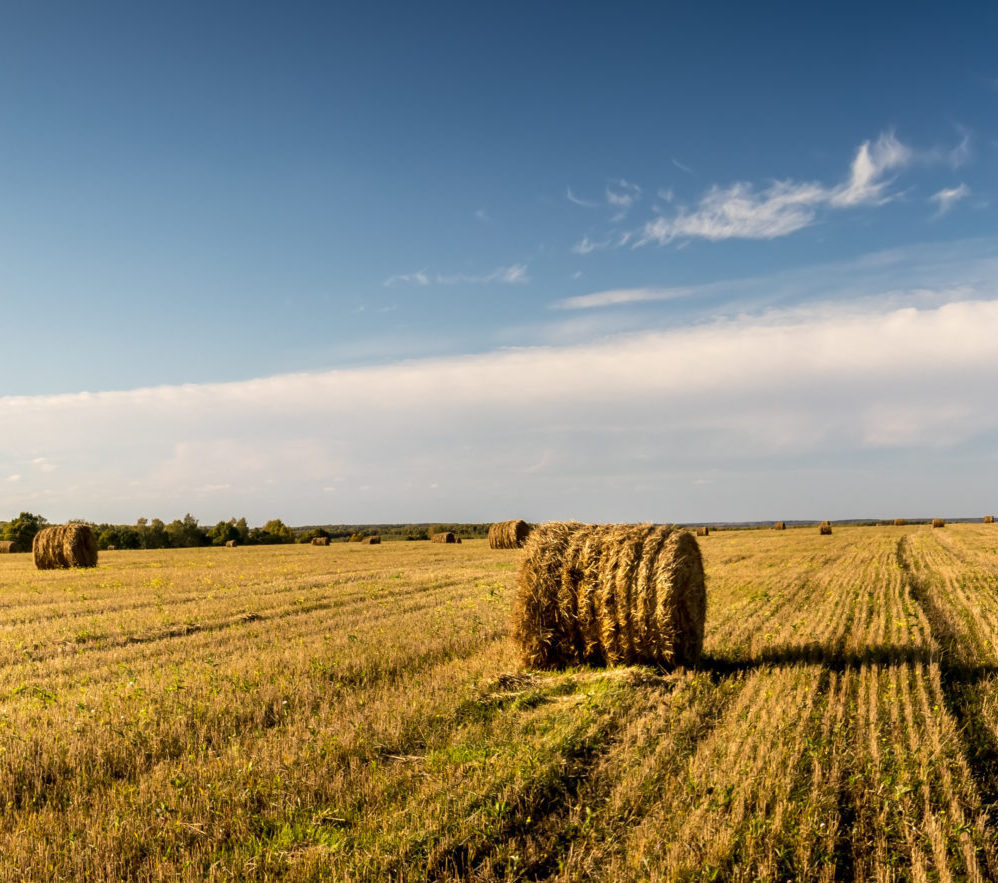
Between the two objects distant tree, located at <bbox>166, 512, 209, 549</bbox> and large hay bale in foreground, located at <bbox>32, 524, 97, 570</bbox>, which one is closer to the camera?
large hay bale in foreground, located at <bbox>32, 524, 97, 570</bbox>

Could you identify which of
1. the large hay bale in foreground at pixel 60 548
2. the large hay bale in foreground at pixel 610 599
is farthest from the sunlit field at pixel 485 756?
the large hay bale in foreground at pixel 60 548

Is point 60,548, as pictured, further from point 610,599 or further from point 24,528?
point 24,528

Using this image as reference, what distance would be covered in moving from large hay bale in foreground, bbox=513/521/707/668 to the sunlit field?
47 cm

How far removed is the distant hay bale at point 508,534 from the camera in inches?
1457

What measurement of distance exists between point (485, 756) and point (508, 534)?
31671 mm

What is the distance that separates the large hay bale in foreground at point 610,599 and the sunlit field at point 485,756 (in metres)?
0.47

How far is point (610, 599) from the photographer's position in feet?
30.9

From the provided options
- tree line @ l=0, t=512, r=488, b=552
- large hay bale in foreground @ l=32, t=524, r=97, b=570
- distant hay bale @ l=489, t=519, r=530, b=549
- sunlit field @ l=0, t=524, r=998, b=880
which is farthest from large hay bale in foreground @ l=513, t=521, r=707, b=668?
tree line @ l=0, t=512, r=488, b=552

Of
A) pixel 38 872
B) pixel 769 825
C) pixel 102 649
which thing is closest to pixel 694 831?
pixel 769 825

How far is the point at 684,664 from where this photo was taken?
9.33 metres

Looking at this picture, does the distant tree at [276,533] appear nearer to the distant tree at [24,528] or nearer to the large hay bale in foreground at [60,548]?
the distant tree at [24,528]

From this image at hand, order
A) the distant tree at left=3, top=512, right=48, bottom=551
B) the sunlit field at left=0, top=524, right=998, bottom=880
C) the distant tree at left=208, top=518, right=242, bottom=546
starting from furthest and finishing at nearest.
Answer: the distant tree at left=208, top=518, right=242, bottom=546 < the distant tree at left=3, top=512, right=48, bottom=551 < the sunlit field at left=0, top=524, right=998, bottom=880

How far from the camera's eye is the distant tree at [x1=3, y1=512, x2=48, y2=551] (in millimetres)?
53213

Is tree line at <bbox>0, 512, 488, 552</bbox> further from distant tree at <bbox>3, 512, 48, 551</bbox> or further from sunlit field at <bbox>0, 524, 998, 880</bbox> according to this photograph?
sunlit field at <bbox>0, 524, 998, 880</bbox>
